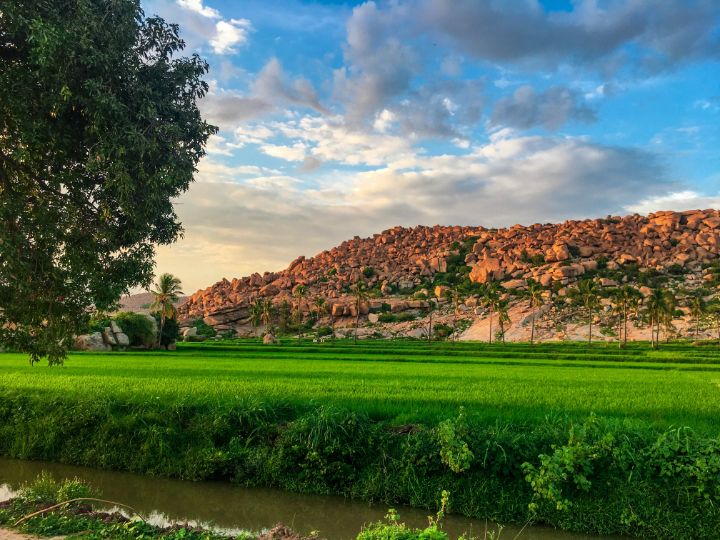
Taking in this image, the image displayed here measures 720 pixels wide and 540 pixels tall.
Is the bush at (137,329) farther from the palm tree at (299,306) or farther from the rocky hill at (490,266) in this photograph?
the rocky hill at (490,266)

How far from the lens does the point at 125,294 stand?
12.6m

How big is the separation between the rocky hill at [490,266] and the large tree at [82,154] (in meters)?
107

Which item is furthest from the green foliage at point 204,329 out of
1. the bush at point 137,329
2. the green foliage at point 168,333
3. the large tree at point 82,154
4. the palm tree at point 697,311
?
the large tree at point 82,154

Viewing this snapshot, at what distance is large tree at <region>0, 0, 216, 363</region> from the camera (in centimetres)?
989

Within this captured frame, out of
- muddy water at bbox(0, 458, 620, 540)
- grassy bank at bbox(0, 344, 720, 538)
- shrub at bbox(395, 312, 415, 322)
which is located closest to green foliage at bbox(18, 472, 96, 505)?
muddy water at bbox(0, 458, 620, 540)

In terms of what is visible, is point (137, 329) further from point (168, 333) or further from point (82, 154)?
point (82, 154)

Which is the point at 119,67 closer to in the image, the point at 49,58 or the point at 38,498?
the point at 49,58

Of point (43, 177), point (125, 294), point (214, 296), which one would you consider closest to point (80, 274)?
point (125, 294)

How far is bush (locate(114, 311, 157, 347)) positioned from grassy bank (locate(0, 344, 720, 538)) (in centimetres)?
4249

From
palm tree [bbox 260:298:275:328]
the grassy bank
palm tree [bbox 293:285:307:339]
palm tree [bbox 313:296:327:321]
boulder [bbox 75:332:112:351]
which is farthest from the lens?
palm tree [bbox 313:296:327:321]

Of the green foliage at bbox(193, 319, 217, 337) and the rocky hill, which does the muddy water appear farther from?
the rocky hill

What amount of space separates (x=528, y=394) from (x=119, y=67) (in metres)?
17.3

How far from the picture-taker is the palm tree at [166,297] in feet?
208

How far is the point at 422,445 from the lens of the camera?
465 inches
